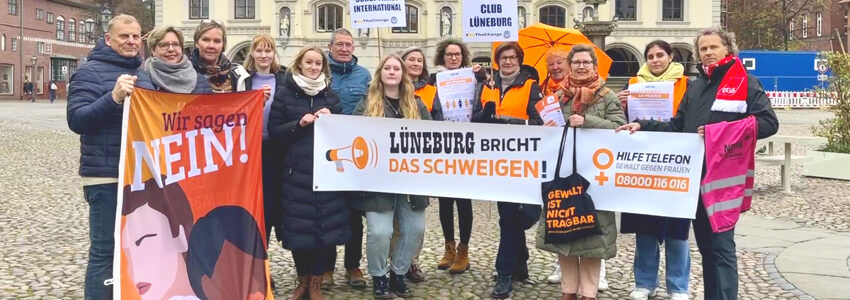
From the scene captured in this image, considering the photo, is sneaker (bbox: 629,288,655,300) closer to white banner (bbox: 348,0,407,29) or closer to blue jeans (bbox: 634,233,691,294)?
blue jeans (bbox: 634,233,691,294)

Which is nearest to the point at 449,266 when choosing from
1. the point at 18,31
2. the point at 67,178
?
the point at 67,178

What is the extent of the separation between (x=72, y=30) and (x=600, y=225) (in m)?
76.5

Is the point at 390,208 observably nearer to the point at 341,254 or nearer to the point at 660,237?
the point at 341,254

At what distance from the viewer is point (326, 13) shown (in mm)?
46719

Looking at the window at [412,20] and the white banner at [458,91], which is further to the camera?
the window at [412,20]

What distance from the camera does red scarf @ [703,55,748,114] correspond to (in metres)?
4.83

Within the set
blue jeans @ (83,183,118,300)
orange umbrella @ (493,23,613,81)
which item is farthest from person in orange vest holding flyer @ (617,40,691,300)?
orange umbrella @ (493,23,613,81)

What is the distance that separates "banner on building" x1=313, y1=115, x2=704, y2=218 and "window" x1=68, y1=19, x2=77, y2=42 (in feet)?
245

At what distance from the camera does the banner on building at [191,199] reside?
4359 mm

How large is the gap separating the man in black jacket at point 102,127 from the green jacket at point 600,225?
2910 mm

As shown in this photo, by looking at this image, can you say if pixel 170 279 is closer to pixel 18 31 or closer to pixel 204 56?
pixel 204 56

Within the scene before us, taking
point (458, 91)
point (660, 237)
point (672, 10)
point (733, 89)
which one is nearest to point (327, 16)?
point (672, 10)

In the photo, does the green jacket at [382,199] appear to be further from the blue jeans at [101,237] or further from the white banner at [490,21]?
the blue jeans at [101,237]

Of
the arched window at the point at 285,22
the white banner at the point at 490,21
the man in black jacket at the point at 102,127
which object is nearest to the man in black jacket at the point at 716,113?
the white banner at the point at 490,21
